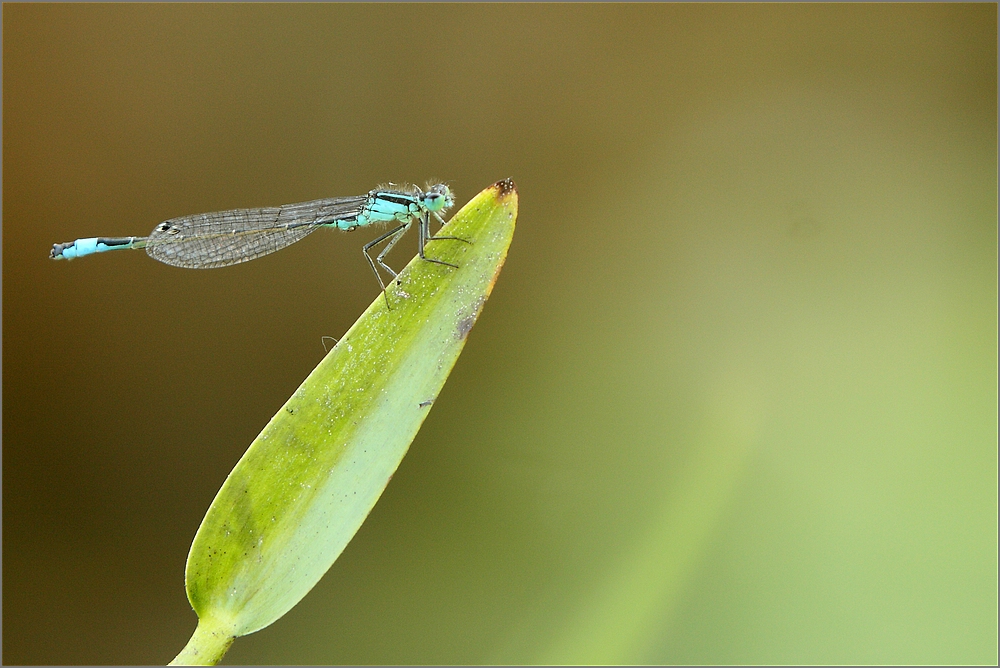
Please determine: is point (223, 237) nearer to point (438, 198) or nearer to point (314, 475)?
point (438, 198)

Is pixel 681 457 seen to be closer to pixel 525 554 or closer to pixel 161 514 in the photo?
pixel 525 554

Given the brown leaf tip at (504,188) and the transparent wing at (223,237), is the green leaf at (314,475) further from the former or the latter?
the transparent wing at (223,237)

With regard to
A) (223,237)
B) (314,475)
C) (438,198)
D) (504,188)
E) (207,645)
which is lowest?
(207,645)

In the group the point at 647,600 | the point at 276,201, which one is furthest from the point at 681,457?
the point at 276,201

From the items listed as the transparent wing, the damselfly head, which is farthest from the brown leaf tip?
the transparent wing

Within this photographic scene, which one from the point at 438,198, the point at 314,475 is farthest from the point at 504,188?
the point at 438,198

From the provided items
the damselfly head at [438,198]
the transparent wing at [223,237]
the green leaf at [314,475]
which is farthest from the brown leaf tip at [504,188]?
the transparent wing at [223,237]
